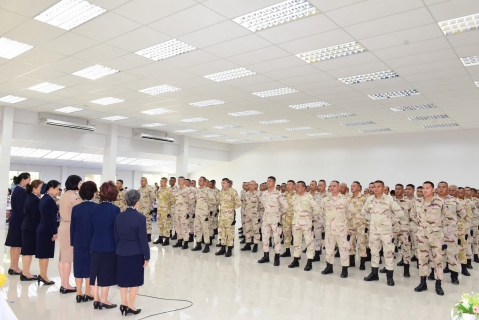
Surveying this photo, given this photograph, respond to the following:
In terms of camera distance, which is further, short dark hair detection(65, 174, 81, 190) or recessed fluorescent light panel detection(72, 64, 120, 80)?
recessed fluorescent light panel detection(72, 64, 120, 80)

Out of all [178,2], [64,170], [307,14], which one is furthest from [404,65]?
[64,170]

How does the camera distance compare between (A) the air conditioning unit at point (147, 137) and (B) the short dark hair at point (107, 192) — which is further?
(A) the air conditioning unit at point (147, 137)

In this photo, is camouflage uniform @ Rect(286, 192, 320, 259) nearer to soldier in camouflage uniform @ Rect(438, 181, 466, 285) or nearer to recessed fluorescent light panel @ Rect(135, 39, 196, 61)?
soldier in camouflage uniform @ Rect(438, 181, 466, 285)

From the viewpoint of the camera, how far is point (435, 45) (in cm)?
537

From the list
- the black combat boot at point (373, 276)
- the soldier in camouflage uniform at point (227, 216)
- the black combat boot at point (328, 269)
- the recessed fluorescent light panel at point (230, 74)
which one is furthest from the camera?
the soldier in camouflage uniform at point (227, 216)

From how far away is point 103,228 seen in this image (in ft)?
12.9

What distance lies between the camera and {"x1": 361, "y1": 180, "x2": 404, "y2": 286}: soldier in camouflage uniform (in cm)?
560

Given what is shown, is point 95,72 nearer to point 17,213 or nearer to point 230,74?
point 230,74

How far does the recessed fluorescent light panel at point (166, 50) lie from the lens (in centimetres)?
570

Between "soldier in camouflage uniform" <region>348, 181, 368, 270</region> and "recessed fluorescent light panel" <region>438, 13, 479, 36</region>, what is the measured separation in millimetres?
3047

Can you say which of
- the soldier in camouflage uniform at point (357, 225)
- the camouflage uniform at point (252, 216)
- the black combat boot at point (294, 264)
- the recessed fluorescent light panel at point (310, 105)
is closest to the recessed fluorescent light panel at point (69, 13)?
the black combat boot at point (294, 264)

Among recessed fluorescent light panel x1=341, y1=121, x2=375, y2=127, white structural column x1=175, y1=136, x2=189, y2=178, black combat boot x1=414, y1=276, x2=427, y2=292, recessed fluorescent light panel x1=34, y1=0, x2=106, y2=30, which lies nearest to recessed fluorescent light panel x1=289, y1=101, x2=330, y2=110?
recessed fluorescent light panel x1=341, y1=121, x2=375, y2=127

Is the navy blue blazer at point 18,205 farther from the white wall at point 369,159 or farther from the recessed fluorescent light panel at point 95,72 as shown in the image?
the white wall at point 369,159

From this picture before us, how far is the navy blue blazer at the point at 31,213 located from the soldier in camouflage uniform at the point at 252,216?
4.64 m
